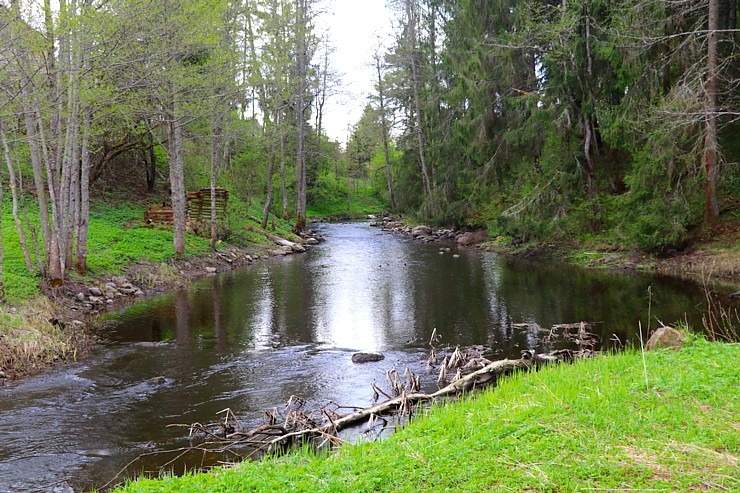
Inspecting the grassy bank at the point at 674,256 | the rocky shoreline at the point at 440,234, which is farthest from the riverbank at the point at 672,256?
the rocky shoreline at the point at 440,234

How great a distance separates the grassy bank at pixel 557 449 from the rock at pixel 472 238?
71.6 feet

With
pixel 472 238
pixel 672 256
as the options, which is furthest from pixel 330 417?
pixel 472 238

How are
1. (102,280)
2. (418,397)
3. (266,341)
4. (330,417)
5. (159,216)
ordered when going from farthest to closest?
(159,216) → (102,280) → (266,341) → (418,397) → (330,417)

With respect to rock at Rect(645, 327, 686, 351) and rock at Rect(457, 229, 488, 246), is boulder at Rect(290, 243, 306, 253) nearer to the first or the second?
rock at Rect(457, 229, 488, 246)

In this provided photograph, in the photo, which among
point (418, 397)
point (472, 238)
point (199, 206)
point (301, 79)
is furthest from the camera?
point (472, 238)

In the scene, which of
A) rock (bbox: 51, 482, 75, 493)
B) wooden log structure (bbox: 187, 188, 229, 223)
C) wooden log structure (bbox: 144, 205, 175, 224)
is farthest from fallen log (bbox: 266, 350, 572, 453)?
wooden log structure (bbox: 187, 188, 229, 223)

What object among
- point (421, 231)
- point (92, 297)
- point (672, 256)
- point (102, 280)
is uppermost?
point (421, 231)

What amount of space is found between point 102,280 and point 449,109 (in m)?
23.3

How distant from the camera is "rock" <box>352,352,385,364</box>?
923 centimetres

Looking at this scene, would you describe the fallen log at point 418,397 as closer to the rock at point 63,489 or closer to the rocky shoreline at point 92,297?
the rock at point 63,489

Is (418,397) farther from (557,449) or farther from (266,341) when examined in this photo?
(266,341)

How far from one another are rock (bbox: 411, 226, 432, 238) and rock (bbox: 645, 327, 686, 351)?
23.6 meters

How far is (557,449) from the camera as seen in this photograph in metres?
4.11

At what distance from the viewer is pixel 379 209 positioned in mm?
54906
